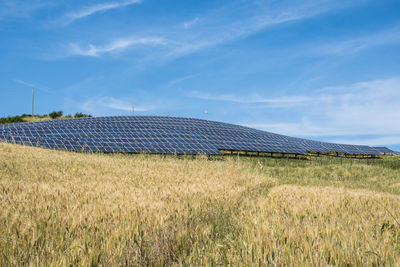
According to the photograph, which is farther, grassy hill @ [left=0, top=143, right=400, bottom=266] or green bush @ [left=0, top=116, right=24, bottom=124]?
green bush @ [left=0, top=116, right=24, bottom=124]

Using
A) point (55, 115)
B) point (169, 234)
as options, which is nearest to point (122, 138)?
point (169, 234)

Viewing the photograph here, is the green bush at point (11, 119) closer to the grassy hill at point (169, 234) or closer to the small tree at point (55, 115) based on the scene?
the small tree at point (55, 115)

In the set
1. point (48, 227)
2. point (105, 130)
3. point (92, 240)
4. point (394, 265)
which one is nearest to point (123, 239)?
point (92, 240)

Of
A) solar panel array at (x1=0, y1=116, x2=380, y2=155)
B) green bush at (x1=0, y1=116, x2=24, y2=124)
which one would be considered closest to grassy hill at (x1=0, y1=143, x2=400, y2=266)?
solar panel array at (x1=0, y1=116, x2=380, y2=155)

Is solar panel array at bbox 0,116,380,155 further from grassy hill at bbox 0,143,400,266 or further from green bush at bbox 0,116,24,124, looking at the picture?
green bush at bbox 0,116,24,124

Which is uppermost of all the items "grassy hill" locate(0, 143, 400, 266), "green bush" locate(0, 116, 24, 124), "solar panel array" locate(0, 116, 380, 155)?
"green bush" locate(0, 116, 24, 124)

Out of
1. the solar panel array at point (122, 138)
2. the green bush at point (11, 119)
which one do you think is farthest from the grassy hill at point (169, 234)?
the green bush at point (11, 119)

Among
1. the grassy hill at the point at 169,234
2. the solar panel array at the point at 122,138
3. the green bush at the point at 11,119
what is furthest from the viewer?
the green bush at the point at 11,119

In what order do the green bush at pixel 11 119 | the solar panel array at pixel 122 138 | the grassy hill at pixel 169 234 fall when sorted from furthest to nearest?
1. the green bush at pixel 11 119
2. the solar panel array at pixel 122 138
3. the grassy hill at pixel 169 234

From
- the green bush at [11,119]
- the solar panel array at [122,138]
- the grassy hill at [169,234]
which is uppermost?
the green bush at [11,119]

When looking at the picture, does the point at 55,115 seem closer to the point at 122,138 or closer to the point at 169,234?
the point at 122,138

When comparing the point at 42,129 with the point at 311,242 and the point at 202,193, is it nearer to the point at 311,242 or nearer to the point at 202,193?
the point at 202,193

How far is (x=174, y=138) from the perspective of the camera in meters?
34.9

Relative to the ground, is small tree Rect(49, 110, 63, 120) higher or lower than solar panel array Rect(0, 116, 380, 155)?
higher
